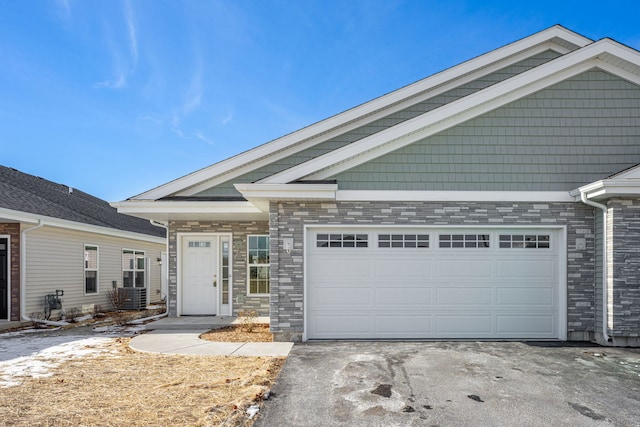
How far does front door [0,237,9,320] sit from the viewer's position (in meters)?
10.8

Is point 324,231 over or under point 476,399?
over

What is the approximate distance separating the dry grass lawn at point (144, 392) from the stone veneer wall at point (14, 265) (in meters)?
5.49

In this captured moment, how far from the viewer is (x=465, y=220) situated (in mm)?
8094

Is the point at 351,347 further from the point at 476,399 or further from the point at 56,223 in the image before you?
the point at 56,223

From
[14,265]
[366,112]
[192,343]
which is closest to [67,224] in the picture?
[14,265]

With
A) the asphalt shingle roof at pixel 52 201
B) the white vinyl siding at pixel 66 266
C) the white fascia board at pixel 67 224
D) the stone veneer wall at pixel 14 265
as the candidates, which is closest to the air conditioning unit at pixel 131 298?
the white vinyl siding at pixel 66 266

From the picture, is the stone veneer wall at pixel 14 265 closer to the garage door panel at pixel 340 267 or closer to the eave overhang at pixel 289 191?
the eave overhang at pixel 289 191

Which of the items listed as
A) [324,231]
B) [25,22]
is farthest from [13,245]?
[324,231]

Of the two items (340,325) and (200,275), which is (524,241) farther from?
(200,275)

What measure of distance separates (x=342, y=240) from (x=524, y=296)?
3816mm

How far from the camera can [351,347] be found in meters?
7.45

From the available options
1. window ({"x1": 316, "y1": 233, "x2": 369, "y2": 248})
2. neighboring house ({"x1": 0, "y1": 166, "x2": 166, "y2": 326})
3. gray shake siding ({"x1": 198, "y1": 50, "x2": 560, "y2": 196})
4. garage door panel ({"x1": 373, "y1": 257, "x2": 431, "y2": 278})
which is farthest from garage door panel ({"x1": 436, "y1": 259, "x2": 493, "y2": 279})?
neighboring house ({"x1": 0, "y1": 166, "x2": 166, "y2": 326})

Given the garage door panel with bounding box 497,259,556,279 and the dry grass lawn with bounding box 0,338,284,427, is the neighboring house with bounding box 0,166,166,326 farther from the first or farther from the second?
the garage door panel with bounding box 497,259,556,279

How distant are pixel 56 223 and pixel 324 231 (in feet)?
27.1
